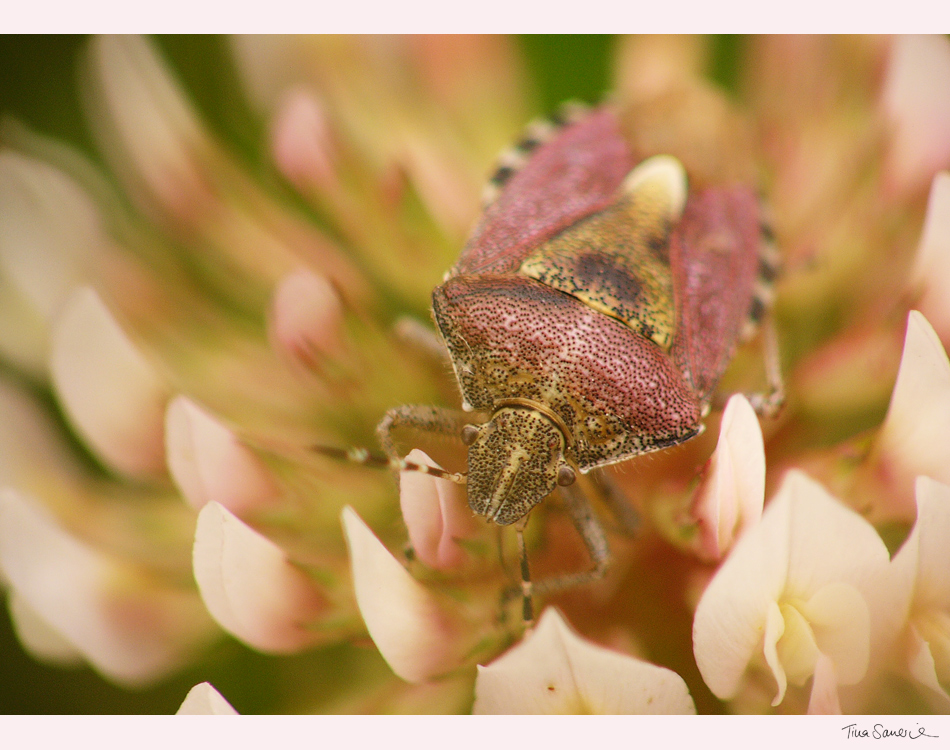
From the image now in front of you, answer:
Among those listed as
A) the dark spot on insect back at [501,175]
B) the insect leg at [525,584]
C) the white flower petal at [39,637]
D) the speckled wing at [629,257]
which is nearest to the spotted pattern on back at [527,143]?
the dark spot on insect back at [501,175]

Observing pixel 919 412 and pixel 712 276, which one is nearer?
pixel 919 412

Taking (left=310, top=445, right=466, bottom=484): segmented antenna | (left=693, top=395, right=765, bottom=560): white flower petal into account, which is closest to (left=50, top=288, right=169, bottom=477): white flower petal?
(left=310, top=445, right=466, bottom=484): segmented antenna

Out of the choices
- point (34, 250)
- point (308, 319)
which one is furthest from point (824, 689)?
point (34, 250)

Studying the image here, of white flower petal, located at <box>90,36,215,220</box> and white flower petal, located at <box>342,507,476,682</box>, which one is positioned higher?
white flower petal, located at <box>90,36,215,220</box>

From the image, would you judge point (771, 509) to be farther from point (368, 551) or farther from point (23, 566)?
point (23, 566)

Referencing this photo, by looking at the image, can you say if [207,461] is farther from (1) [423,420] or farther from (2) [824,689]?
(2) [824,689]

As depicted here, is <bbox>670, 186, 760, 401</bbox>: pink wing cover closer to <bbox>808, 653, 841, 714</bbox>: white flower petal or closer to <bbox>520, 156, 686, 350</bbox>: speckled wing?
<bbox>520, 156, 686, 350</bbox>: speckled wing

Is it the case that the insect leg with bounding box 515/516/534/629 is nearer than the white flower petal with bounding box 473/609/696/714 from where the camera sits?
No

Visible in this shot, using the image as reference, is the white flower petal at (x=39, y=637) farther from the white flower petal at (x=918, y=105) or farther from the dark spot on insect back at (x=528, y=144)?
the white flower petal at (x=918, y=105)
